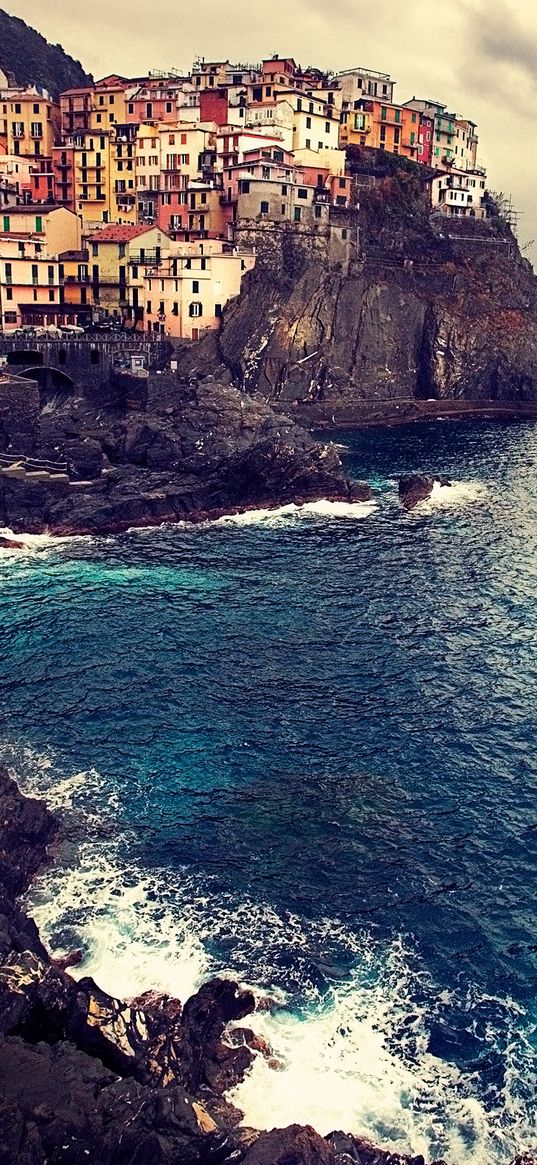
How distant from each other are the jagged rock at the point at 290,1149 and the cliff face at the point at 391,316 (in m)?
102

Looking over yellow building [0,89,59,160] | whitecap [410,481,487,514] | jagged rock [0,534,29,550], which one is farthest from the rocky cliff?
yellow building [0,89,59,160]

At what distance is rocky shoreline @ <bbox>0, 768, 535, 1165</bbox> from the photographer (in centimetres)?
2255

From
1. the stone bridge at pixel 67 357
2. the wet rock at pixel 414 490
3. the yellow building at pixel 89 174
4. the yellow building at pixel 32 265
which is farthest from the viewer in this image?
the yellow building at pixel 89 174

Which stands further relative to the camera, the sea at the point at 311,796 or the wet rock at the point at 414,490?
the wet rock at the point at 414,490

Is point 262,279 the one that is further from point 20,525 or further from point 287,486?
point 20,525

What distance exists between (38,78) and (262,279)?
109905 millimetres

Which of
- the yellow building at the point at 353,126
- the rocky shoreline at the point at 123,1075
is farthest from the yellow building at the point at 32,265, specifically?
the rocky shoreline at the point at 123,1075

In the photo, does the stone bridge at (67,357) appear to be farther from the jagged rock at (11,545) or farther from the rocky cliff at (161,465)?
the jagged rock at (11,545)

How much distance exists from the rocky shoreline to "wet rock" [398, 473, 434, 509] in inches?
2458

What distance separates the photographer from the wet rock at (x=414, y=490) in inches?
3575

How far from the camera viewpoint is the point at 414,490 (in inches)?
3632

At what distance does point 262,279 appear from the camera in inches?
4852

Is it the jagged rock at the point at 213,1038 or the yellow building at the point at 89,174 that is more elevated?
the yellow building at the point at 89,174

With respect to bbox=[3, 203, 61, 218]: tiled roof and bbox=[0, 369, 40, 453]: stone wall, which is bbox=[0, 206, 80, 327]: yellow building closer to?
bbox=[3, 203, 61, 218]: tiled roof
